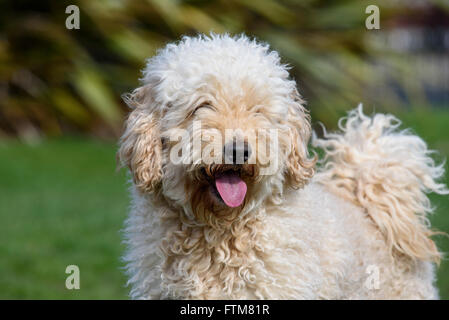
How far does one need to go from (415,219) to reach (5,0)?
32.2ft

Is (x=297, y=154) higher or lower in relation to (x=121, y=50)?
lower

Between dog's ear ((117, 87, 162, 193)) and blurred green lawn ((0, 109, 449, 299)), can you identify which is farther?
blurred green lawn ((0, 109, 449, 299))

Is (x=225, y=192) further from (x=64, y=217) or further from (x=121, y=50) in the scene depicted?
(x=121, y=50)

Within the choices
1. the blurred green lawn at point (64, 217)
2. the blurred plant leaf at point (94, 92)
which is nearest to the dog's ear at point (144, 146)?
the blurred green lawn at point (64, 217)

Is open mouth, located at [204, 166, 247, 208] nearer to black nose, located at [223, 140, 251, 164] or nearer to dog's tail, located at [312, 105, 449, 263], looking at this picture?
black nose, located at [223, 140, 251, 164]

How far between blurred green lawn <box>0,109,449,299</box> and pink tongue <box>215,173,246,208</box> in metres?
1.19

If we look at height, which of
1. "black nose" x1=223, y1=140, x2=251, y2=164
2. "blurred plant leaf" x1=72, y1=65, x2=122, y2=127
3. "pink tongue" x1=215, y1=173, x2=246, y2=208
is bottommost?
"pink tongue" x1=215, y1=173, x2=246, y2=208

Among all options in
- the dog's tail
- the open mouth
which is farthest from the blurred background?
the open mouth


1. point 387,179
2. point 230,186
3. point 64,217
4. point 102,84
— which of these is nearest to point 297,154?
point 230,186

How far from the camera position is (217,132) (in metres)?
3.63

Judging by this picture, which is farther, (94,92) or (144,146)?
(94,92)

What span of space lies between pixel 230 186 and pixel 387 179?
152cm

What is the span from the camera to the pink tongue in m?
3.73
